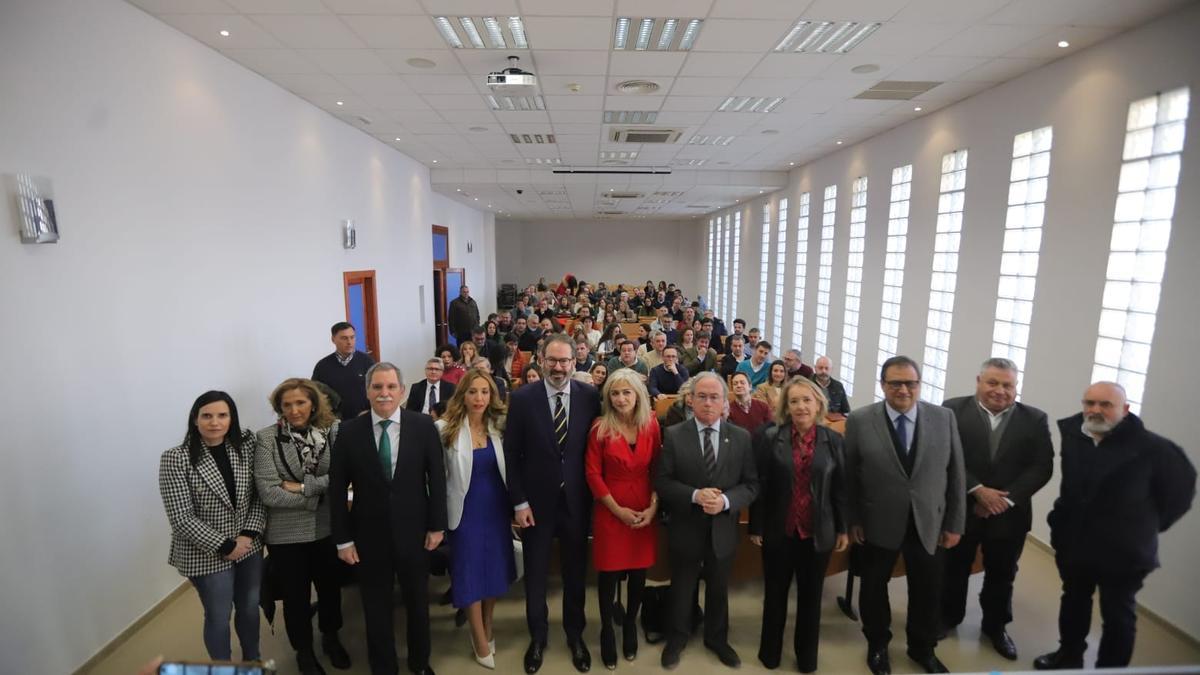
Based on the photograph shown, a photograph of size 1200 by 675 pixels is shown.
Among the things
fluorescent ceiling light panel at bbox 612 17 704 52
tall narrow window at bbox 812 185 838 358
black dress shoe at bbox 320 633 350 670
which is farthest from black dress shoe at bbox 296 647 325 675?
tall narrow window at bbox 812 185 838 358

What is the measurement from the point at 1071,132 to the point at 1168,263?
1.61 m

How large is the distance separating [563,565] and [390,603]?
3.33 ft

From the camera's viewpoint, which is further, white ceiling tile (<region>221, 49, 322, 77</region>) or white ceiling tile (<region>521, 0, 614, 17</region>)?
white ceiling tile (<region>221, 49, 322, 77</region>)

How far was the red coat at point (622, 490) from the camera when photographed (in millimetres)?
3207

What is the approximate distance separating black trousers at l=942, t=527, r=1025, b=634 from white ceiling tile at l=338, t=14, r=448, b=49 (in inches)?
214

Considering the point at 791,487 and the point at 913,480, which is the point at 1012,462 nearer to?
the point at 913,480

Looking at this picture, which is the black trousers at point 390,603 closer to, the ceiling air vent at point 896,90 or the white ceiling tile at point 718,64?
the white ceiling tile at point 718,64

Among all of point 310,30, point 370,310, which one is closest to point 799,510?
point 310,30

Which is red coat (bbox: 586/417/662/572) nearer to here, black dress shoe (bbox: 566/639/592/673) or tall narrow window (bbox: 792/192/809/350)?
black dress shoe (bbox: 566/639/592/673)

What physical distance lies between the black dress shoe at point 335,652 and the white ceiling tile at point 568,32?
4600 millimetres

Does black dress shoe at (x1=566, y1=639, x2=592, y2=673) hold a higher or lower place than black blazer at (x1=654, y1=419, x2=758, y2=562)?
lower

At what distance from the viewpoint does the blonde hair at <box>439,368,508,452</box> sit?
3193 mm

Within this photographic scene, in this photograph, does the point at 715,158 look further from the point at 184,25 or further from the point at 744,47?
the point at 184,25

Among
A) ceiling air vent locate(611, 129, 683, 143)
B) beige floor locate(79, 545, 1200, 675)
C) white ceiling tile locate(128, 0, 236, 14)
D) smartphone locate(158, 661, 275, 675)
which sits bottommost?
beige floor locate(79, 545, 1200, 675)
